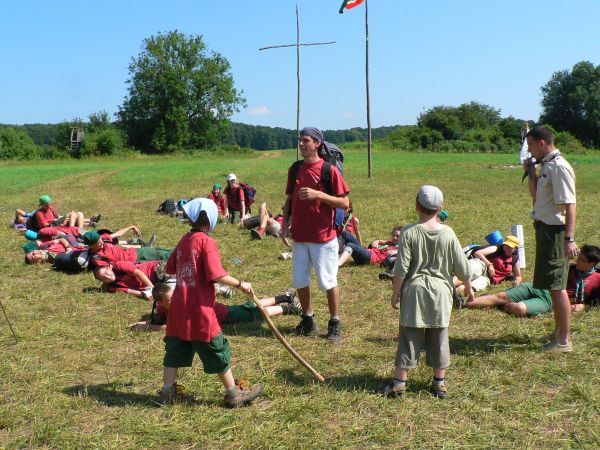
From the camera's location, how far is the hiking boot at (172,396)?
4418 millimetres

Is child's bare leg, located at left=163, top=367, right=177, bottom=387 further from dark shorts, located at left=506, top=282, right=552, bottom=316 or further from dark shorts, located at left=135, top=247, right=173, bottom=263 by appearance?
dark shorts, located at left=135, top=247, right=173, bottom=263

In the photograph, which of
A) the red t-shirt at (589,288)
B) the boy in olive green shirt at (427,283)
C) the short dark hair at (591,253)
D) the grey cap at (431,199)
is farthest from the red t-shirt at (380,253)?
the grey cap at (431,199)

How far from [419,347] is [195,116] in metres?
84.5

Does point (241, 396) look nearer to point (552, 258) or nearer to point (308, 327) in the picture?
point (308, 327)

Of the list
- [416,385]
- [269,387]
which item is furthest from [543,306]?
[269,387]

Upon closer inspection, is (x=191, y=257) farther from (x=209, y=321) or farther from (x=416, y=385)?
(x=416, y=385)

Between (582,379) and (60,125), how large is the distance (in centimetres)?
8547

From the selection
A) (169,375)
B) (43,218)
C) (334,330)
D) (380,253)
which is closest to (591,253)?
(334,330)

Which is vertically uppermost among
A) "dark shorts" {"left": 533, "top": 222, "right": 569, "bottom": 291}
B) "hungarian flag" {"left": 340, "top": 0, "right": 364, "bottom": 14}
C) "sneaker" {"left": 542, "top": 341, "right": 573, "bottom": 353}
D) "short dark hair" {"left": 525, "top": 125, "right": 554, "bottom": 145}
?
"hungarian flag" {"left": 340, "top": 0, "right": 364, "bottom": 14}

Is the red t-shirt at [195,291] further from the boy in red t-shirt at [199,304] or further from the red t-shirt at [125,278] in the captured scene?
the red t-shirt at [125,278]

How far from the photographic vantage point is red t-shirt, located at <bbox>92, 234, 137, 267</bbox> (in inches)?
326

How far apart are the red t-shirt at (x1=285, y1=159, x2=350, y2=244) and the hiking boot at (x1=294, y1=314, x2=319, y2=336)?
868mm

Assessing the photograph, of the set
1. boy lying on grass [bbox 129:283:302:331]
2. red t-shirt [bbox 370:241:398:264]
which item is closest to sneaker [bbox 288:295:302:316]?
boy lying on grass [bbox 129:283:302:331]

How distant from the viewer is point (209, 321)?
421 cm
